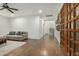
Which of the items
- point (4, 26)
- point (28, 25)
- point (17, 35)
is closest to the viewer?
point (4, 26)

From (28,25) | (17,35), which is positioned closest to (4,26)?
(17,35)

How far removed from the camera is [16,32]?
2.62 m

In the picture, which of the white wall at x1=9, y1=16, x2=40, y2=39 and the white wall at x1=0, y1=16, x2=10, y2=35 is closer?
the white wall at x1=0, y1=16, x2=10, y2=35

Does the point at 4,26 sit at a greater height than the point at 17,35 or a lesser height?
greater

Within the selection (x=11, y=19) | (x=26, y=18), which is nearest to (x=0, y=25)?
(x=11, y=19)

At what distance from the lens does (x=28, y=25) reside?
2656 millimetres

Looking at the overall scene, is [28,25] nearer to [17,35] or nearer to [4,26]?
[17,35]

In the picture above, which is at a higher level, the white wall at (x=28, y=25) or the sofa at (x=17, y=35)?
the white wall at (x=28, y=25)

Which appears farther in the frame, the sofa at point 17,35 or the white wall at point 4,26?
the sofa at point 17,35

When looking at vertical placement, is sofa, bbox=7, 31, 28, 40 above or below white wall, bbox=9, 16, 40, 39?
below

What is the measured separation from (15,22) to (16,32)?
262 mm

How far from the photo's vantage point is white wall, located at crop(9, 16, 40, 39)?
8.36ft

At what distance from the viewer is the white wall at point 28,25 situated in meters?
2.55

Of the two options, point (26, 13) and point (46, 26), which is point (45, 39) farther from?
point (26, 13)
